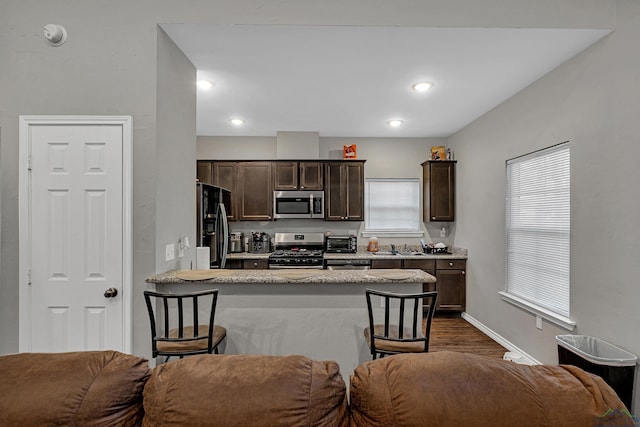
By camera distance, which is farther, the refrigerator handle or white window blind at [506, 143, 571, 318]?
the refrigerator handle

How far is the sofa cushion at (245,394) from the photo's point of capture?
1.01 metres

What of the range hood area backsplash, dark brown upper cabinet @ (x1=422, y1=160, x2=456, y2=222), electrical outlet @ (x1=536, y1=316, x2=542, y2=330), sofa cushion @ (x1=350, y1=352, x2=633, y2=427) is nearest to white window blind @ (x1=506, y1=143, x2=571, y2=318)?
electrical outlet @ (x1=536, y1=316, x2=542, y2=330)

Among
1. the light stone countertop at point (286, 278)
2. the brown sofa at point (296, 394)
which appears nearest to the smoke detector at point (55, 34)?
the light stone countertop at point (286, 278)

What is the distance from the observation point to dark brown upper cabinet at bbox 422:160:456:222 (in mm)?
5414

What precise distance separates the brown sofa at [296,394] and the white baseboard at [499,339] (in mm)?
2693

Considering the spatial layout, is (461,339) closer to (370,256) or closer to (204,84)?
(370,256)

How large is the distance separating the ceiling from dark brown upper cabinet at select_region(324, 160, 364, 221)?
828 millimetres

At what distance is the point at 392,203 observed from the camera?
5820 millimetres

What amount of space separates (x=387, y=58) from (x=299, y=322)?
2324 millimetres

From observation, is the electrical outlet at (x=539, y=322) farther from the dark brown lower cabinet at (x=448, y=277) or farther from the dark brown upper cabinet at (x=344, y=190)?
the dark brown upper cabinet at (x=344, y=190)

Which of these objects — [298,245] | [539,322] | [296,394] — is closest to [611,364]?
[539,322]

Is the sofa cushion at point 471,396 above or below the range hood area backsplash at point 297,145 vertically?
below

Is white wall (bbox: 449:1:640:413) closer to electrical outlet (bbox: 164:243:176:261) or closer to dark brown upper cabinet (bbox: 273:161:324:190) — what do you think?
dark brown upper cabinet (bbox: 273:161:324:190)

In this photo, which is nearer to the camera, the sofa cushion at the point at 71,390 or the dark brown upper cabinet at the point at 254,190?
the sofa cushion at the point at 71,390
